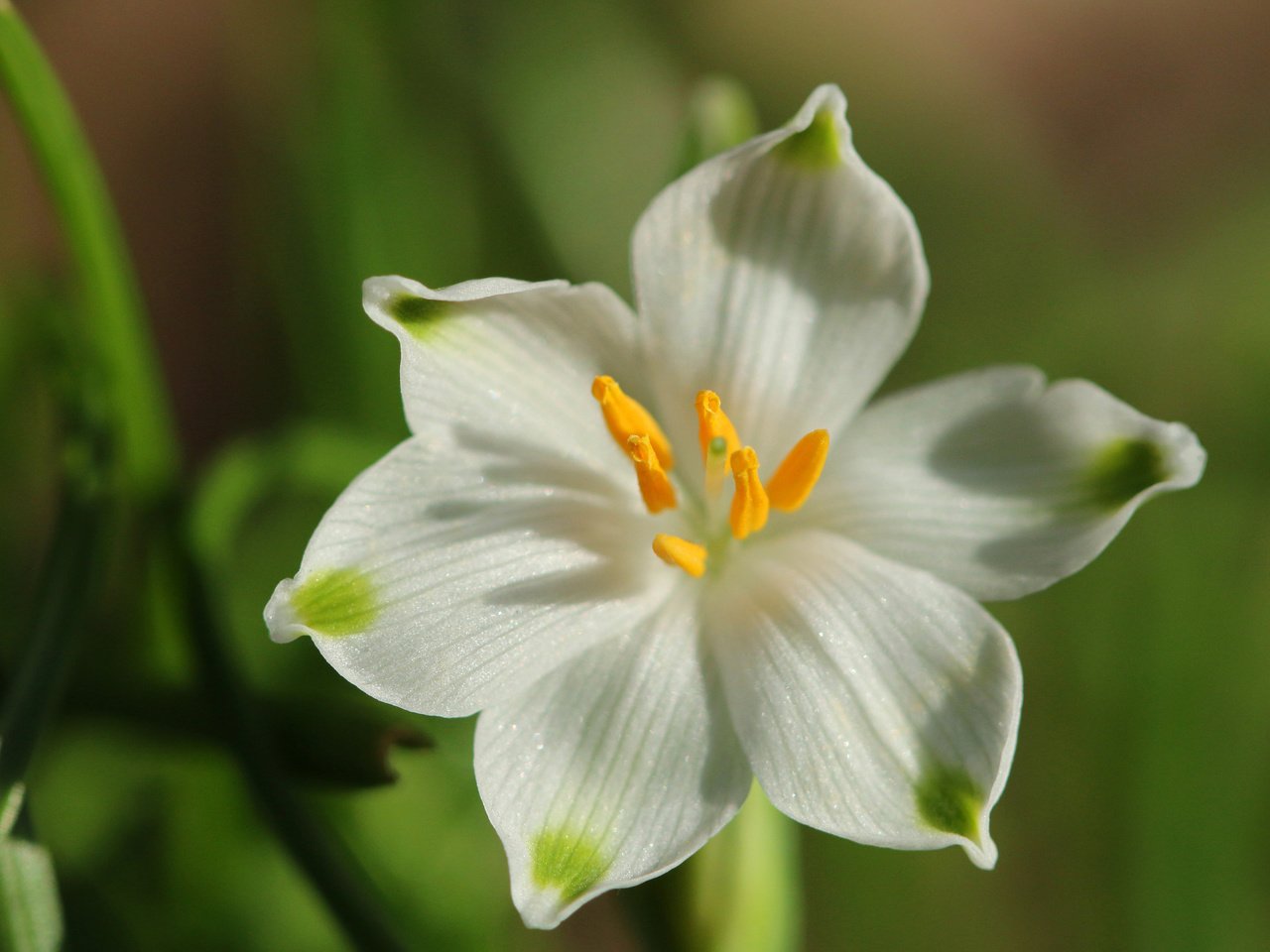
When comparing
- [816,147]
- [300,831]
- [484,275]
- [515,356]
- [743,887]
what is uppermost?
[816,147]

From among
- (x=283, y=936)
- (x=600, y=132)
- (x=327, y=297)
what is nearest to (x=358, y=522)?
(x=283, y=936)

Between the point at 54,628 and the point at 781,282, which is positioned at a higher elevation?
the point at 781,282

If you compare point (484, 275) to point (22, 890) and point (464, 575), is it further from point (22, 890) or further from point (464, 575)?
point (22, 890)

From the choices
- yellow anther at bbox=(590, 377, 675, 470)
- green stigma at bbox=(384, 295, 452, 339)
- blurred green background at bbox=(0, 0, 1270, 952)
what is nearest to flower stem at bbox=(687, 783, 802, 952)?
blurred green background at bbox=(0, 0, 1270, 952)

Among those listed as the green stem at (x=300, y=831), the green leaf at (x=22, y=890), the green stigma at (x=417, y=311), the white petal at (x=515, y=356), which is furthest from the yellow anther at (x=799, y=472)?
the green leaf at (x=22, y=890)

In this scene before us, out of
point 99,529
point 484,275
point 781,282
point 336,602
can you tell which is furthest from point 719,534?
point 484,275

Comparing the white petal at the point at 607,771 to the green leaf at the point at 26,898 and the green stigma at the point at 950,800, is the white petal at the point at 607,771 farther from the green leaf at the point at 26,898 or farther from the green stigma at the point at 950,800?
the green leaf at the point at 26,898

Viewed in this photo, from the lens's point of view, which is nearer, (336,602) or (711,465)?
(336,602)
